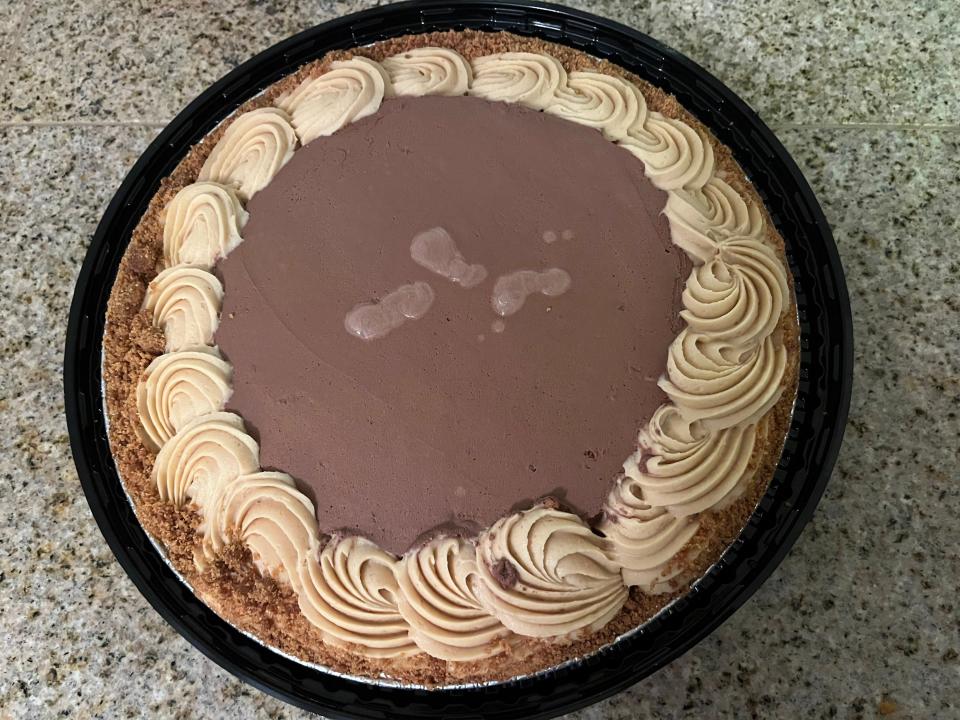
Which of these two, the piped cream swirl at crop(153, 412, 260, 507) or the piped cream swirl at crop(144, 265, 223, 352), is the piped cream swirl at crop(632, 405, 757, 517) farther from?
the piped cream swirl at crop(144, 265, 223, 352)

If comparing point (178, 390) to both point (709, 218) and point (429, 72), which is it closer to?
point (429, 72)

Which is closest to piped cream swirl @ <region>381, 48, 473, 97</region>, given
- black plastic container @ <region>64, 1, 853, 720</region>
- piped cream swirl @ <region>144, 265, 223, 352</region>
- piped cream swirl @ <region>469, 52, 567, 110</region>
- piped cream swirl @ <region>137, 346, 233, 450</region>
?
piped cream swirl @ <region>469, 52, 567, 110</region>

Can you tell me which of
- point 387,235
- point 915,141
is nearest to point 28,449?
point 387,235

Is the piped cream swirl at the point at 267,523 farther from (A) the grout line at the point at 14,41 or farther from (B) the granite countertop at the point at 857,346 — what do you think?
(A) the grout line at the point at 14,41

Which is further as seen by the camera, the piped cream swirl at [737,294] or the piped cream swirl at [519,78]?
the piped cream swirl at [519,78]

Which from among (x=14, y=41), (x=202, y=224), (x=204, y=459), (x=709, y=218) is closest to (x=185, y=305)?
(x=202, y=224)

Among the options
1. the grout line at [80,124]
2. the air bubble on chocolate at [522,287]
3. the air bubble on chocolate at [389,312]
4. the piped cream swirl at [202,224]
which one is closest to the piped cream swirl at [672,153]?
the air bubble on chocolate at [522,287]

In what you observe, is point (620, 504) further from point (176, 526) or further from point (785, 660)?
point (176, 526)
